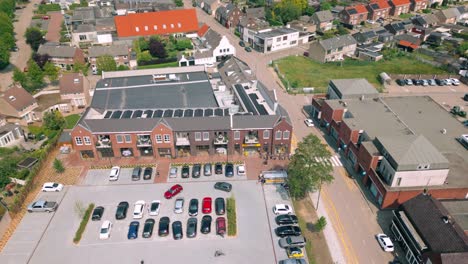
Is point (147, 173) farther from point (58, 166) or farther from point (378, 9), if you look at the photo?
point (378, 9)

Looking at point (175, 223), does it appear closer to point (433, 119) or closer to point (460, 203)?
point (460, 203)

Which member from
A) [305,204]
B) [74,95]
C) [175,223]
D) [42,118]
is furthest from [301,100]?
[42,118]

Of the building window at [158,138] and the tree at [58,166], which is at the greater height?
the building window at [158,138]

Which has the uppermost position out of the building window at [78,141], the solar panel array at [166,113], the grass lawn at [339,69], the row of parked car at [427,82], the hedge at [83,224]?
the solar panel array at [166,113]

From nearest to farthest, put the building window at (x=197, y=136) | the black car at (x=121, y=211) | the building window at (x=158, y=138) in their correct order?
the black car at (x=121, y=211) → the building window at (x=158, y=138) → the building window at (x=197, y=136)

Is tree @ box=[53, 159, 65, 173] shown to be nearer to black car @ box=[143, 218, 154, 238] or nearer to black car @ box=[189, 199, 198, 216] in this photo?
black car @ box=[143, 218, 154, 238]

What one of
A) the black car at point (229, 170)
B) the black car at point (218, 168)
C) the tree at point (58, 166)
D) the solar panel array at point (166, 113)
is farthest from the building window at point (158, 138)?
the tree at point (58, 166)

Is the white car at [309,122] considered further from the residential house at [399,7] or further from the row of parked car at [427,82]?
the residential house at [399,7]

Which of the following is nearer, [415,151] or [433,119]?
[415,151]
